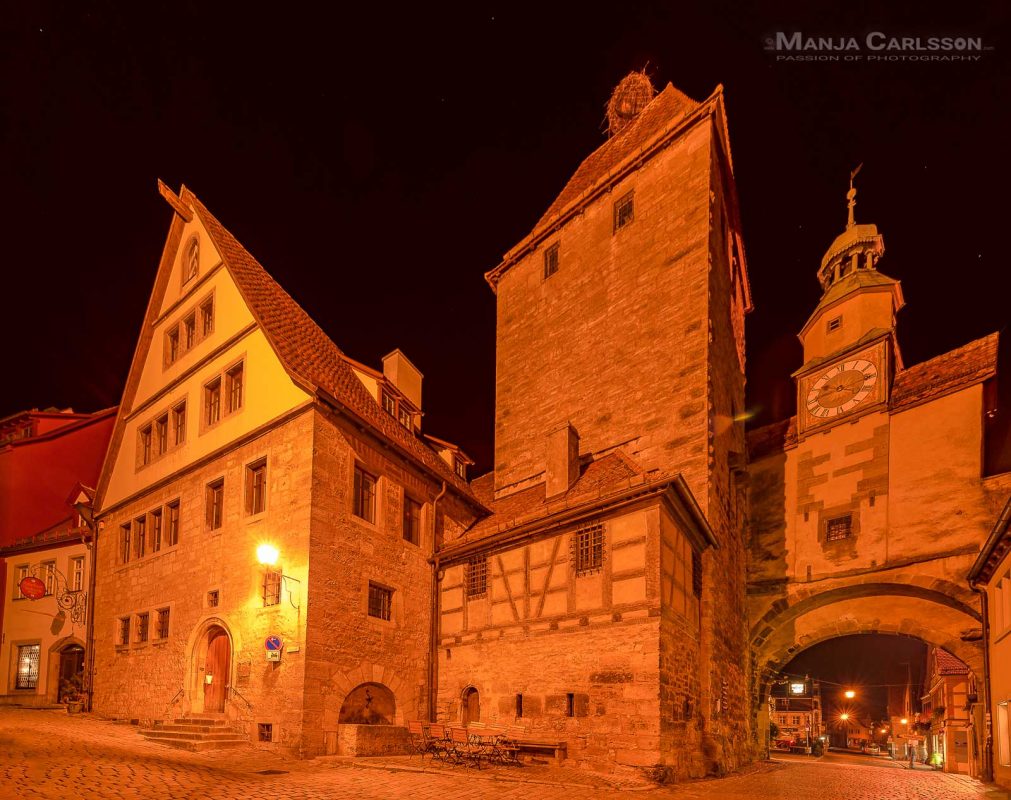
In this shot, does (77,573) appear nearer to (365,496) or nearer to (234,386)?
(234,386)

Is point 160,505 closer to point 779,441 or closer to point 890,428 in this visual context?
point 779,441

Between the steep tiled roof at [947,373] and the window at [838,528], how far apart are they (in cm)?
346

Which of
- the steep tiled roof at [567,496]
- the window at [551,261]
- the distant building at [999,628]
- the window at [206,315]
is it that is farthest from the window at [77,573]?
the distant building at [999,628]

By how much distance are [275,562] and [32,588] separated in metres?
12.8

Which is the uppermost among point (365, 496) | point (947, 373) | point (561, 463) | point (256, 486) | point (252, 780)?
point (947, 373)

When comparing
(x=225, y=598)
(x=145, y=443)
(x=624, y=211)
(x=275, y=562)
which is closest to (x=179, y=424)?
(x=145, y=443)

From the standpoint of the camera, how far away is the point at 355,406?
51.0 feet

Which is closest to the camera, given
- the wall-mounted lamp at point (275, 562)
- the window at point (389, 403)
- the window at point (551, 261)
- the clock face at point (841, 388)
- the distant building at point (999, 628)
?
the wall-mounted lamp at point (275, 562)

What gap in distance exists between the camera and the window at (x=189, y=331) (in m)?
17.9

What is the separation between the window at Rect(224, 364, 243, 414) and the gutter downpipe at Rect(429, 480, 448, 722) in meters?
5.37

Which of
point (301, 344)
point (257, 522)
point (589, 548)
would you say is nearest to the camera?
point (589, 548)

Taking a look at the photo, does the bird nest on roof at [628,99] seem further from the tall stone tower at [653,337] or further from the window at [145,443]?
the window at [145,443]

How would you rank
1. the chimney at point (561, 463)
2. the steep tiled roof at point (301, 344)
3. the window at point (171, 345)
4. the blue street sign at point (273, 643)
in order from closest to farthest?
the blue street sign at point (273, 643) < the steep tiled roof at point (301, 344) < the chimney at point (561, 463) < the window at point (171, 345)

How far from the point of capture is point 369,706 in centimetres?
1421
